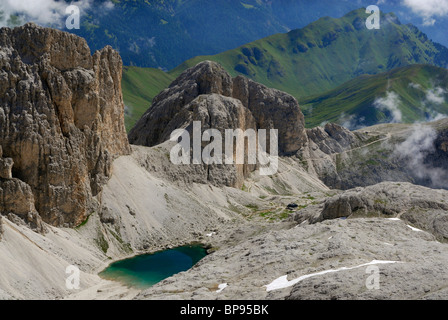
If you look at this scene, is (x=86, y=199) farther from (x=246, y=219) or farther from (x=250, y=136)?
(x=250, y=136)

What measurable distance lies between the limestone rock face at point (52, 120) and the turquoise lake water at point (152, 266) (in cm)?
1632

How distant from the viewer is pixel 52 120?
10425 cm

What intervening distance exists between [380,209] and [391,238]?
1201 centimetres

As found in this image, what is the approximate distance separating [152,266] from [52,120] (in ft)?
122

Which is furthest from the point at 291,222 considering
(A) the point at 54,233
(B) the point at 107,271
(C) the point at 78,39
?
(C) the point at 78,39

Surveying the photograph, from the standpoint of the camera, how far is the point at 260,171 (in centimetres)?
19812

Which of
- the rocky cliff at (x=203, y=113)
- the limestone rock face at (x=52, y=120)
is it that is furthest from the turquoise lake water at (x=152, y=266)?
the rocky cliff at (x=203, y=113)

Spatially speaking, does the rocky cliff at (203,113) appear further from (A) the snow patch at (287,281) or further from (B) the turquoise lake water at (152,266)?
(A) the snow patch at (287,281)

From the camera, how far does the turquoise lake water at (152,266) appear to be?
94188mm

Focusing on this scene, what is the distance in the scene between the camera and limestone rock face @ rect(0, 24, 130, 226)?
9888 centimetres

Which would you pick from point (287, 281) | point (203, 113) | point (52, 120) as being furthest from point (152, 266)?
point (203, 113)

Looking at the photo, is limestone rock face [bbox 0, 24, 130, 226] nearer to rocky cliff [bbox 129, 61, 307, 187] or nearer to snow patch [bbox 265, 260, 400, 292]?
rocky cliff [bbox 129, 61, 307, 187]

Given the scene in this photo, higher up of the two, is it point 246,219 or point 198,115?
point 198,115

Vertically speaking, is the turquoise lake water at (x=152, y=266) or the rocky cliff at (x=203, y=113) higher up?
the rocky cliff at (x=203, y=113)
